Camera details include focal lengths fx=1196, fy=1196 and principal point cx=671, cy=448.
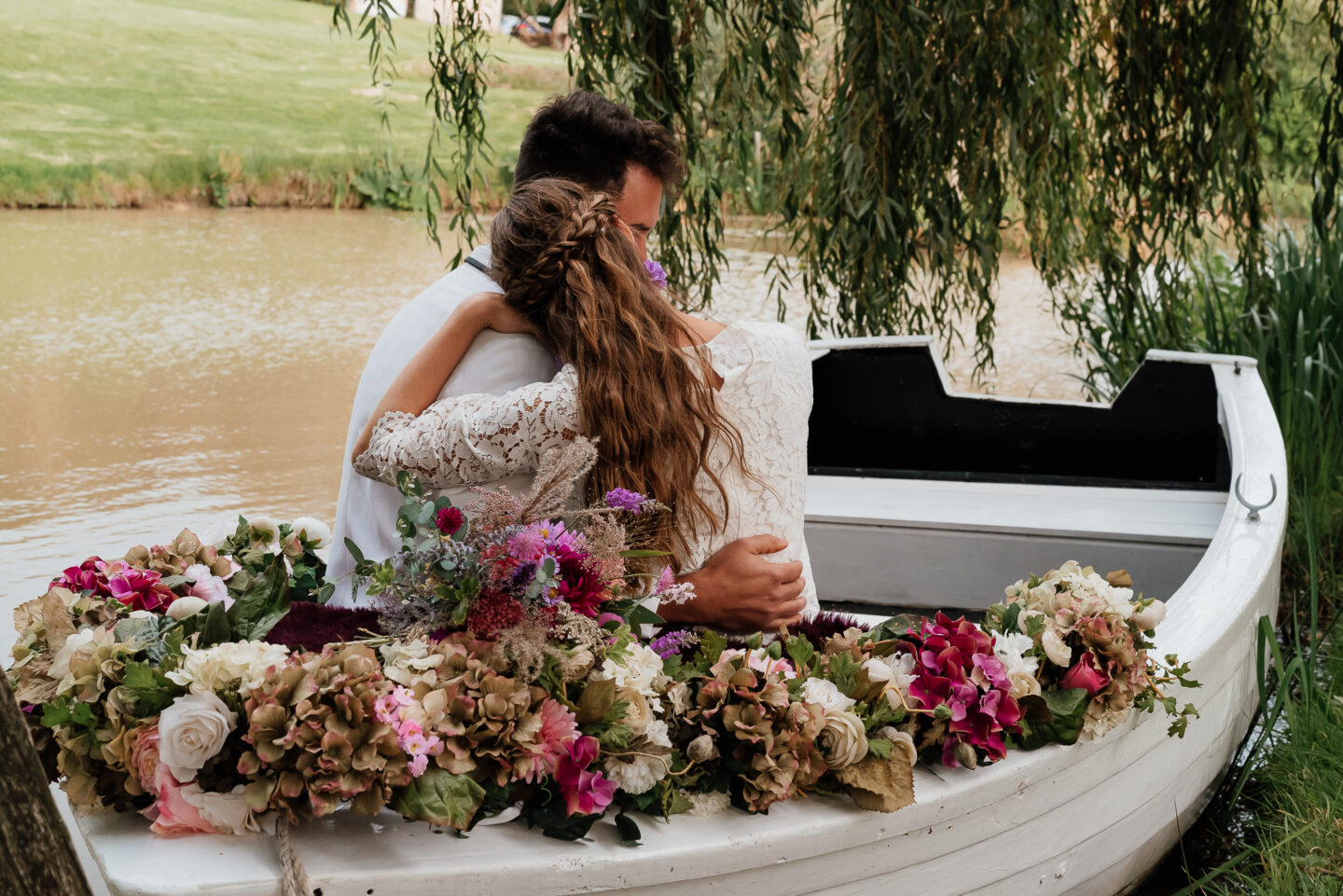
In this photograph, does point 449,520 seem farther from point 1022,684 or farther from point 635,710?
point 1022,684

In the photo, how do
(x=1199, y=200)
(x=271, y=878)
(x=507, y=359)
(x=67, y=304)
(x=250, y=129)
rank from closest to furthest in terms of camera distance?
1. (x=271, y=878)
2. (x=507, y=359)
3. (x=1199, y=200)
4. (x=67, y=304)
5. (x=250, y=129)

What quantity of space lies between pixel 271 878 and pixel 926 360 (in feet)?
8.94

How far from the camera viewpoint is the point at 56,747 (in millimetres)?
1293

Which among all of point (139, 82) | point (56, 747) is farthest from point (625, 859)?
point (139, 82)

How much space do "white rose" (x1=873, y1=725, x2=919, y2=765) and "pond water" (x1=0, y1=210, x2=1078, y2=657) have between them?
2.48 m

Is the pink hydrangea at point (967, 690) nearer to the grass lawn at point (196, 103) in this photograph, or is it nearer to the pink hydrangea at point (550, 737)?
the pink hydrangea at point (550, 737)

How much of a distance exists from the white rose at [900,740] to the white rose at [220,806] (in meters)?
0.68

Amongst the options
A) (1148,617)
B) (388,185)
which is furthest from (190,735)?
(388,185)

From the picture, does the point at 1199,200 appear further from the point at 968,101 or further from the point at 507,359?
the point at 507,359

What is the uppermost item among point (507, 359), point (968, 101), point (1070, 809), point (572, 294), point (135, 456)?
point (968, 101)

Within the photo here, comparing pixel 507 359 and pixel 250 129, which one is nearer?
pixel 507 359

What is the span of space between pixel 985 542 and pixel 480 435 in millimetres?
1841

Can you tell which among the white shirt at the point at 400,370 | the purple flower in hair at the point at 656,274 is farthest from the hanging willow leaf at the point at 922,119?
the purple flower in hair at the point at 656,274

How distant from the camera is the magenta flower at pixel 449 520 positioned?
1.22m
